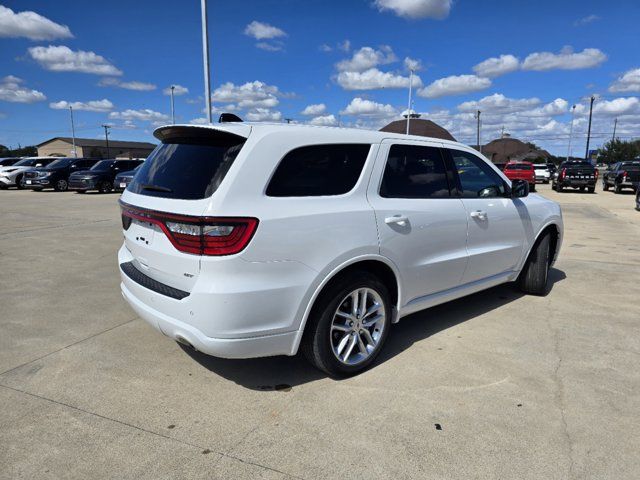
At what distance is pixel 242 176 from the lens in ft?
9.00

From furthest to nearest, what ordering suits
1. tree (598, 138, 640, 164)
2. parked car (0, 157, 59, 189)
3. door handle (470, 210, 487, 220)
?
1. tree (598, 138, 640, 164)
2. parked car (0, 157, 59, 189)
3. door handle (470, 210, 487, 220)

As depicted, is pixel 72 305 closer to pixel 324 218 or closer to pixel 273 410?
pixel 273 410

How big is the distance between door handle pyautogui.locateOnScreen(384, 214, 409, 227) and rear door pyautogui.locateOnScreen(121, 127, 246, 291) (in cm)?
120

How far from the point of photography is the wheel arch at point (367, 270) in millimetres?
2994

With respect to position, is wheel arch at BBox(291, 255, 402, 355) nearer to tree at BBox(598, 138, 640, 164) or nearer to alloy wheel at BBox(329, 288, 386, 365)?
alloy wheel at BBox(329, 288, 386, 365)

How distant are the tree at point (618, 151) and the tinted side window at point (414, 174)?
105 metres

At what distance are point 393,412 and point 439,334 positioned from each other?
1447 mm

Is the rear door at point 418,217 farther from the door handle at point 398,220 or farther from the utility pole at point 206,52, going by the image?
the utility pole at point 206,52

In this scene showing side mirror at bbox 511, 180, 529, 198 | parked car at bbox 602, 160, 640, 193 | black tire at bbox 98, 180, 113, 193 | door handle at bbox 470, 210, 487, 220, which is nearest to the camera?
door handle at bbox 470, 210, 487, 220

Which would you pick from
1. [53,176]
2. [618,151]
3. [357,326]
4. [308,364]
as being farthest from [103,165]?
[618,151]

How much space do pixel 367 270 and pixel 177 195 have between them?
1.44 m

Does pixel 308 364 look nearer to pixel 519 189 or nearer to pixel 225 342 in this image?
pixel 225 342

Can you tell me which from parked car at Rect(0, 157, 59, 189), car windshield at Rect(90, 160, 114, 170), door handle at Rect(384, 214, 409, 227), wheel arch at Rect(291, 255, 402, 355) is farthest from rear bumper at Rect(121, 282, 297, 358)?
parked car at Rect(0, 157, 59, 189)

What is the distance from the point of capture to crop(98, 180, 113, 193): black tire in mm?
22062
